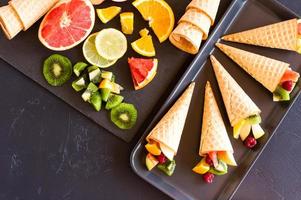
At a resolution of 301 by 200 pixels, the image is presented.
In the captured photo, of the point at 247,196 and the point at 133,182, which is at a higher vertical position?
the point at 247,196

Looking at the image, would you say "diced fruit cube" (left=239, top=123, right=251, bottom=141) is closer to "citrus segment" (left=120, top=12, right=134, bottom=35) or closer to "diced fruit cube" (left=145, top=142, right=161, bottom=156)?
"diced fruit cube" (left=145, top=142, right=161, bottom=156)

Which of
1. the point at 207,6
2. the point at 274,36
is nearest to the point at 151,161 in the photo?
the point at 207,6

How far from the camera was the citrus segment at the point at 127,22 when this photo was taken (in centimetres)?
376

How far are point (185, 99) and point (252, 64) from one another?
526mm

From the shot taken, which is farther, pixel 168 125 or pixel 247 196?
pixel 247 196

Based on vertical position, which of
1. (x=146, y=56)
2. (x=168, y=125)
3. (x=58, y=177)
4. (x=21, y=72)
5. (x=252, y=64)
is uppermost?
(x=252, y=64)

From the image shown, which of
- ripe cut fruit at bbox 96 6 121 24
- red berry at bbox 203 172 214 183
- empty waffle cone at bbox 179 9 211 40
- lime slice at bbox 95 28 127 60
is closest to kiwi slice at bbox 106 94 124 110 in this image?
lime slice at bbox 95 28 127 60

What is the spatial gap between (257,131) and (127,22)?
3.81 feet

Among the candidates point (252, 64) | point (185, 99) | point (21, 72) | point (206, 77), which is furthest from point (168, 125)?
point (21, 72)

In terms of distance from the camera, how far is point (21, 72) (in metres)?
3.76

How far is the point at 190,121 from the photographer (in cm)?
376

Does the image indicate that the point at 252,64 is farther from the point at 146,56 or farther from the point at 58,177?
the point at 58,177

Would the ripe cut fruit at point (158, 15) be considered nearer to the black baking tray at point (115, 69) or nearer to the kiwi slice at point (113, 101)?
the black baking tray at point (115, 69)

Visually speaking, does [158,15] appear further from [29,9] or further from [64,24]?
[29,9]
